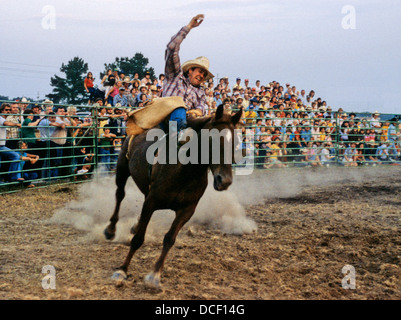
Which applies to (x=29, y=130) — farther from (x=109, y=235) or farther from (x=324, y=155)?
(x=324, y=155)

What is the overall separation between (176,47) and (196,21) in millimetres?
409

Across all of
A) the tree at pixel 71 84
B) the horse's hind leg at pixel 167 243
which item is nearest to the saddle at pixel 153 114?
the horse's hind leg at pixel 167 243

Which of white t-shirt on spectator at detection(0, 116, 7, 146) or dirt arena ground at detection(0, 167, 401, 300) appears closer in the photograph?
dirt arena ground at detection(0, 167, 401, 300)

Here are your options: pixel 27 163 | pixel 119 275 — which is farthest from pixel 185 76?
pixel 27 163

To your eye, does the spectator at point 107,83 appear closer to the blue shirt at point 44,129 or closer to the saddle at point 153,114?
the blue shirt at point 44,129

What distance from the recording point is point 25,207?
7762mm

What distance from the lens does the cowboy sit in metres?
4.95

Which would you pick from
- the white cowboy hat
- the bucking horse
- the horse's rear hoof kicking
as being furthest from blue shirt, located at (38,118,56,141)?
the horse's rear hoof kicking

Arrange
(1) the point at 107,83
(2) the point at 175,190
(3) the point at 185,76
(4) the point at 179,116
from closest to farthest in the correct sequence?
(2) the point at 175,190 < (4) the point at 179,116 < (3) the point at 185,76 < (1) the point at 107,83

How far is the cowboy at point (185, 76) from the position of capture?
4953 millimetres

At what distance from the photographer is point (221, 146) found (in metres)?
3.79

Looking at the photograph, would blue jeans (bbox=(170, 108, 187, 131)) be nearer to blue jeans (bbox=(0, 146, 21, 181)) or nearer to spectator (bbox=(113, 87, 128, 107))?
blue jeans (bbox=(0, 146, 21, 181))

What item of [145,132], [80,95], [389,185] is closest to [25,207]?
[145,132]
